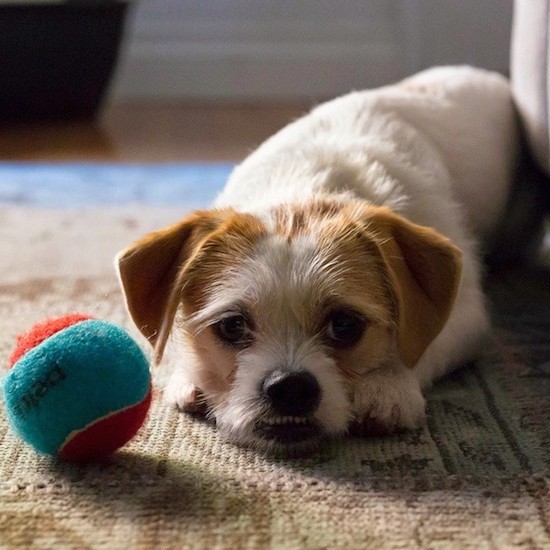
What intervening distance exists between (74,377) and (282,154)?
837 mm

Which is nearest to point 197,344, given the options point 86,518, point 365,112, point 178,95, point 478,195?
point 86,518

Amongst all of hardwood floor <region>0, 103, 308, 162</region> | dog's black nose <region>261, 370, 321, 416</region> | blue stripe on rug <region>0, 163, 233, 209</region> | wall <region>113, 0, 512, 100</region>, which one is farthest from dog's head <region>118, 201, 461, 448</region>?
wall <region>113, 0, 512, 100</region>

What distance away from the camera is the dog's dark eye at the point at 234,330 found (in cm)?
150

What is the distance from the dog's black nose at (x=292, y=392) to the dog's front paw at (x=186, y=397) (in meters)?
0.21

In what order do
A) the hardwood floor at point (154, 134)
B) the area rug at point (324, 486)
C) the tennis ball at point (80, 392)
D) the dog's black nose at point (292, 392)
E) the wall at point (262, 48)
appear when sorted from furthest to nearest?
the wall at point (262, 48)
the hardwood floor at point (154, 134)
the dog's black nose at point (292, 392)
the tennis ball at point (80, 392)
the area rug at point (324, 486)

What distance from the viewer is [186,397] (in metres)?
1.60

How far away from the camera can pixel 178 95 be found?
5.78 m

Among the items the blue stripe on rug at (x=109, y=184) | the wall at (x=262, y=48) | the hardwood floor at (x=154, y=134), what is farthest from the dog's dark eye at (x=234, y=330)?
the wall at (x=262, y=48)

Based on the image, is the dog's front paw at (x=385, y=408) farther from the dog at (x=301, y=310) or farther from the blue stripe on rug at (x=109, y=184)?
the blue stripe on rug at (x=109, y=184)

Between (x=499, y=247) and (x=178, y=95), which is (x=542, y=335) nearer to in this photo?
(x=499, y=247)

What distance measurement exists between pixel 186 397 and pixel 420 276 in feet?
1.52

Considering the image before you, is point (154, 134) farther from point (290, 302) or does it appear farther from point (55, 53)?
point (290, 302)

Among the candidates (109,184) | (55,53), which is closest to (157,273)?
(109,184)

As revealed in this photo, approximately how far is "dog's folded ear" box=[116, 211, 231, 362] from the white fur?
9cm
